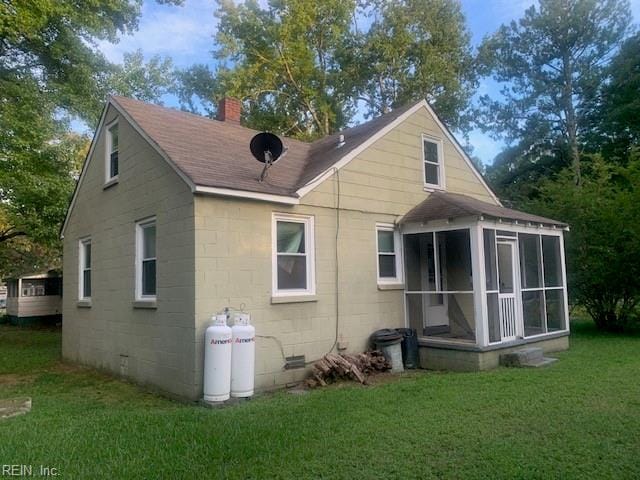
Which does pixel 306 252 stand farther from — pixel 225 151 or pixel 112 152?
pixel 112 152

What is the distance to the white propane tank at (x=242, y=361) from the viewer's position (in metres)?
7.11

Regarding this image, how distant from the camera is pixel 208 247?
24.2ft

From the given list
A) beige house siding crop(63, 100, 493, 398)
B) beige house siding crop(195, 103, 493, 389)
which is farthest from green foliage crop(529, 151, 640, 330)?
beige house siding crop(195, 103, 493, 389)

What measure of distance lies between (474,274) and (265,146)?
4632 mm

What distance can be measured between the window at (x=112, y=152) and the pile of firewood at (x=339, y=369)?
615cm

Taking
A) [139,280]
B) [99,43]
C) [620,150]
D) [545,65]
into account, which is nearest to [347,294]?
[139,280]

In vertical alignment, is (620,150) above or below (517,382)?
above

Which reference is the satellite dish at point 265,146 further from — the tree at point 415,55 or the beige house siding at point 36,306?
the beige house siding at point 36,306

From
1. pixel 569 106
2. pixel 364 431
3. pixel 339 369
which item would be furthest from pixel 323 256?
pixel 569 106

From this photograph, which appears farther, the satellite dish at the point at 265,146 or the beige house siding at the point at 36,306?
the beige house siding at the point at 36,306

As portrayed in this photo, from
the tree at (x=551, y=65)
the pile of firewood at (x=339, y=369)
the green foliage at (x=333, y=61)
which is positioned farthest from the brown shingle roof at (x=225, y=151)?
the tree at (x=551, y=65)

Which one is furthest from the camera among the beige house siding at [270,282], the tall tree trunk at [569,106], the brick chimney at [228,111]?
the tall tree trunk at [569,106]

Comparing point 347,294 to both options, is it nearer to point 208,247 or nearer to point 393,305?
point 393,305

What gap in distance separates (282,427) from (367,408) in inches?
50.9
